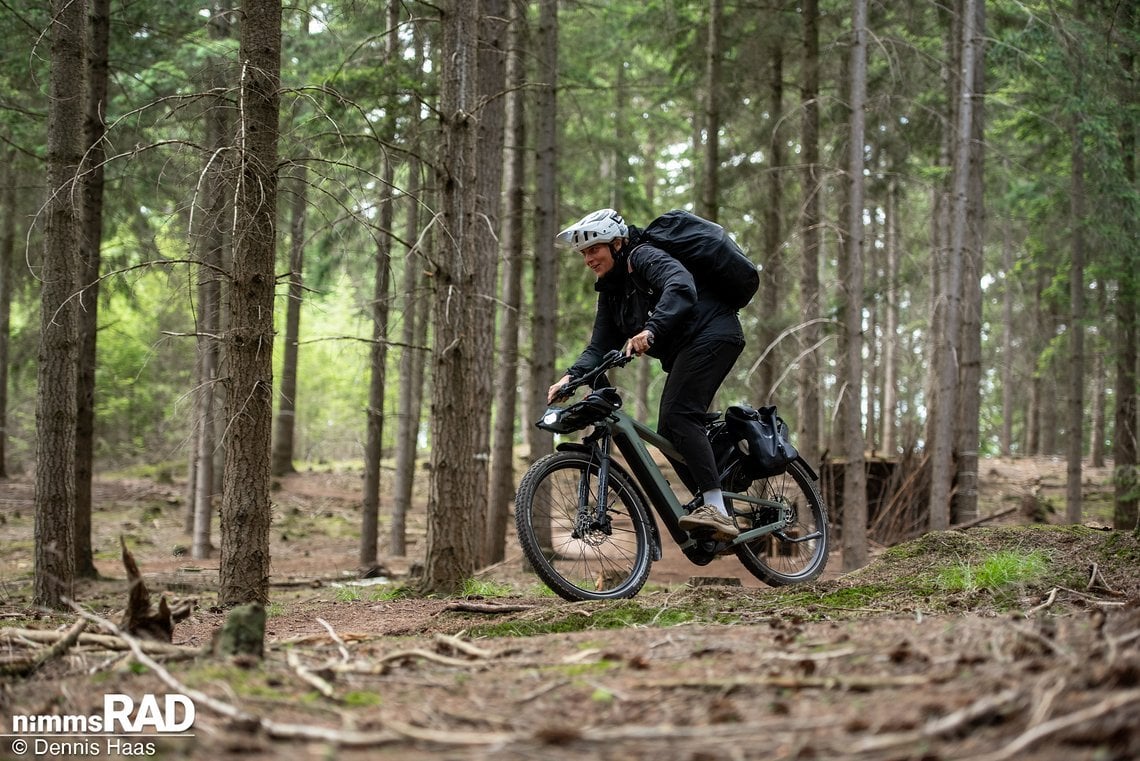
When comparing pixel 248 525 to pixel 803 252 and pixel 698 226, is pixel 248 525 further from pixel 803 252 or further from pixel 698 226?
pixel 803 252

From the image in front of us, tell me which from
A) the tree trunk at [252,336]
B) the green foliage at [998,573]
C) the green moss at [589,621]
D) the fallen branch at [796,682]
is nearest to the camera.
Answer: the fallen branch at [796,682]

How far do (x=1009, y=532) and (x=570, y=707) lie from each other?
492 cm

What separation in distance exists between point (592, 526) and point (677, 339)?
4.22ft

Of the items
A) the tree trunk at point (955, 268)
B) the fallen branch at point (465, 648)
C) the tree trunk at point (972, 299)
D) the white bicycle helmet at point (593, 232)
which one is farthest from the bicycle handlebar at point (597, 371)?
the tree trunk at point (972, 299)

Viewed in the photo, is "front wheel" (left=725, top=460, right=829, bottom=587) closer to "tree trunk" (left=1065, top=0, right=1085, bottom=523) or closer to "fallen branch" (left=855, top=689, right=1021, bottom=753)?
"fallen branch" (left=855, top=689, right=1021, bottom=753)

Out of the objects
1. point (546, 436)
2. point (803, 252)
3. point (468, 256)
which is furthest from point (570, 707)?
point (803, 252)

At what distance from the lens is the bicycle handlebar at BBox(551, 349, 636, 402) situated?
19.3 ft

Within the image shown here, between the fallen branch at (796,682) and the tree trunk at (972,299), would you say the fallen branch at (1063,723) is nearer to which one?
the fallen branch at (796,682)

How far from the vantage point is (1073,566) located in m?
5.75

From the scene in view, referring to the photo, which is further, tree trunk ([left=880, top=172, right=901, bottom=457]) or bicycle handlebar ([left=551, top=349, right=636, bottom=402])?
tree trunk ([left=880, top=172, right=901, bottom=457])

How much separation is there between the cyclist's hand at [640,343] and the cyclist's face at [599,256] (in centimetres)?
59

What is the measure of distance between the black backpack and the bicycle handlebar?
731 mm

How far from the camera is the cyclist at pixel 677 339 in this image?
601 centimetres

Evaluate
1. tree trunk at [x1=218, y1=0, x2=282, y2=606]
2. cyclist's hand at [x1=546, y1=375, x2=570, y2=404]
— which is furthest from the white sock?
tree trunk at [x1=218, y1=0, x2=282, y2=606]
